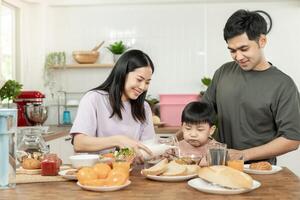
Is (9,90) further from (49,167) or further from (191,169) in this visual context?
(191,169)

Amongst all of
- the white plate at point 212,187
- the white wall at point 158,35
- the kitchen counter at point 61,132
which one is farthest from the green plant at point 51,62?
the white plate at point 212,187

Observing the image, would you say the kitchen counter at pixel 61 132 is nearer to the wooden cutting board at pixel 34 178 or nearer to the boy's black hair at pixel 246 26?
the wooden cutting board at pixel 34 178

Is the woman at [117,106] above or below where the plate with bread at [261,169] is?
above

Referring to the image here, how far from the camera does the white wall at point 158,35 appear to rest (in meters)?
4.69

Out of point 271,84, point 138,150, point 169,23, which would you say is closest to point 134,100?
point 138,150

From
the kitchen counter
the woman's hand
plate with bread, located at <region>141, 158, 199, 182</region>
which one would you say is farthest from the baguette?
the kitchen counter

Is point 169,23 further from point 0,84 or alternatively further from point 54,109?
point 0,84

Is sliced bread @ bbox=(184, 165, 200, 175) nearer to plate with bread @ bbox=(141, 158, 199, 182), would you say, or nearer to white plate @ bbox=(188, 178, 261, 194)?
plate with bread @ bbox=(141, 158, 199, 182)

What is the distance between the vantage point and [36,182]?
1.78 m

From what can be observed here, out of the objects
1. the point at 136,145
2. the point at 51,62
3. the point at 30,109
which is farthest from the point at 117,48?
the point at 136,145

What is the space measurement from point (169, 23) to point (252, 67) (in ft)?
8.13

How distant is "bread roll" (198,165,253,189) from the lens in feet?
5.11

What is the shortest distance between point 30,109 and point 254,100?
2.20 meters

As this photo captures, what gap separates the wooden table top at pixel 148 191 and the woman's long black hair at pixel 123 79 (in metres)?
0.67
